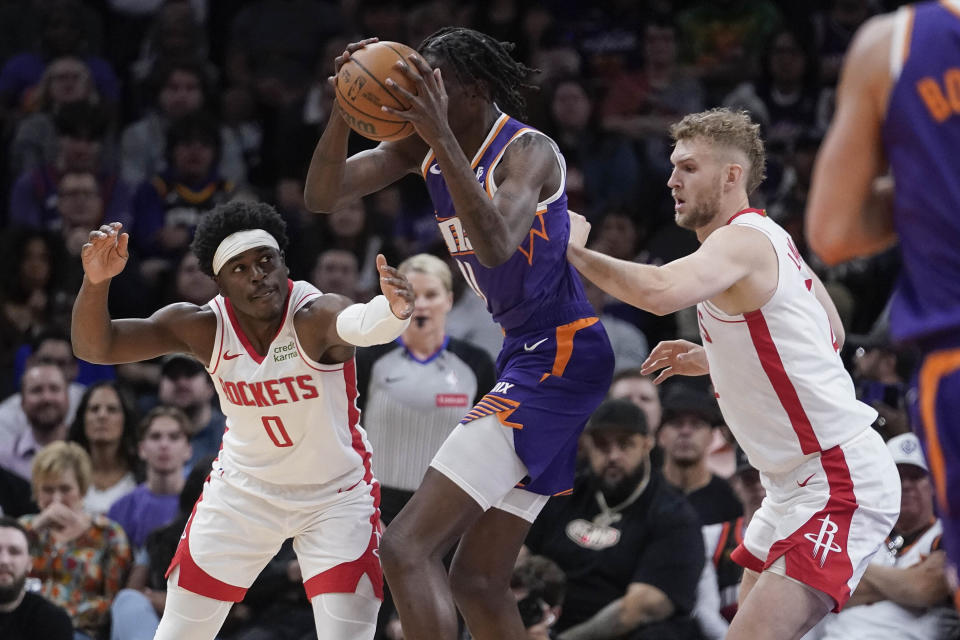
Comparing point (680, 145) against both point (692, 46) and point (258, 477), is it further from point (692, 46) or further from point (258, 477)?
point (692, 46)

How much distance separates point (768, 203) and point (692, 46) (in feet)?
6.46

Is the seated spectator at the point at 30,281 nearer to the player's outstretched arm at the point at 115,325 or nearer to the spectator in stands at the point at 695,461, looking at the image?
the spectator in stands at the point at 695,461

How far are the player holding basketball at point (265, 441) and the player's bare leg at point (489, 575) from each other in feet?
1.56

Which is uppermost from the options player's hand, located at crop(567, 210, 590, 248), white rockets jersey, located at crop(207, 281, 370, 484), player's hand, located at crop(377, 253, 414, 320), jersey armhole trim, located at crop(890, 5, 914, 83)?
jersey armhole trim, located at crop(890, 5, 914, 83)

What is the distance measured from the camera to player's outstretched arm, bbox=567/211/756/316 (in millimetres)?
4086

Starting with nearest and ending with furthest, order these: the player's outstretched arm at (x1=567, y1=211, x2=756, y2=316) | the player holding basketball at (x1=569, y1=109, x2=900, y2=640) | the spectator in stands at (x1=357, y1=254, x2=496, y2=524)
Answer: the player's outstretched arm at (x1=567, y1=211, x2=756, y2=316) < the player holding basketball at (x1=569, y1=109, x2=900, y2=640) < the spectator in stands at (x1=357, y1=254, x2=496, y2=524)

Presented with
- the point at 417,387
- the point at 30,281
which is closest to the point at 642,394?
the point at 417,387

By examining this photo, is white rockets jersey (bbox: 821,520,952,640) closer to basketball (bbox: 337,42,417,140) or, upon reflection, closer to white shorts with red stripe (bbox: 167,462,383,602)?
white shorts with red stripe (bbox: 167,462,383,602)

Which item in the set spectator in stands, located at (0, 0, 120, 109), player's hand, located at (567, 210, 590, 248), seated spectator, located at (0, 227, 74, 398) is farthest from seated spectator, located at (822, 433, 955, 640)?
spectator in stands, located at (0, 0, 120, 109)

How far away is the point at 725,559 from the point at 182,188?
5486mm

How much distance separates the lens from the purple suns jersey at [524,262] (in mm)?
4680

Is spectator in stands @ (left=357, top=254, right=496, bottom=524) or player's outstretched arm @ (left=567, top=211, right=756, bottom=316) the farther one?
spectator in stands @ (left=357, top=254, right=496, bottom=524)

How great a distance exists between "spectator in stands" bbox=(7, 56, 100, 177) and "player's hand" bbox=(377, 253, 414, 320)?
23.3 feet

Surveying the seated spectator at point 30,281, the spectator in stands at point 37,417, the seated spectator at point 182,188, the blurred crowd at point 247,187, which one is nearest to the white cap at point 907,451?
the blurred crowd at point 247,187
